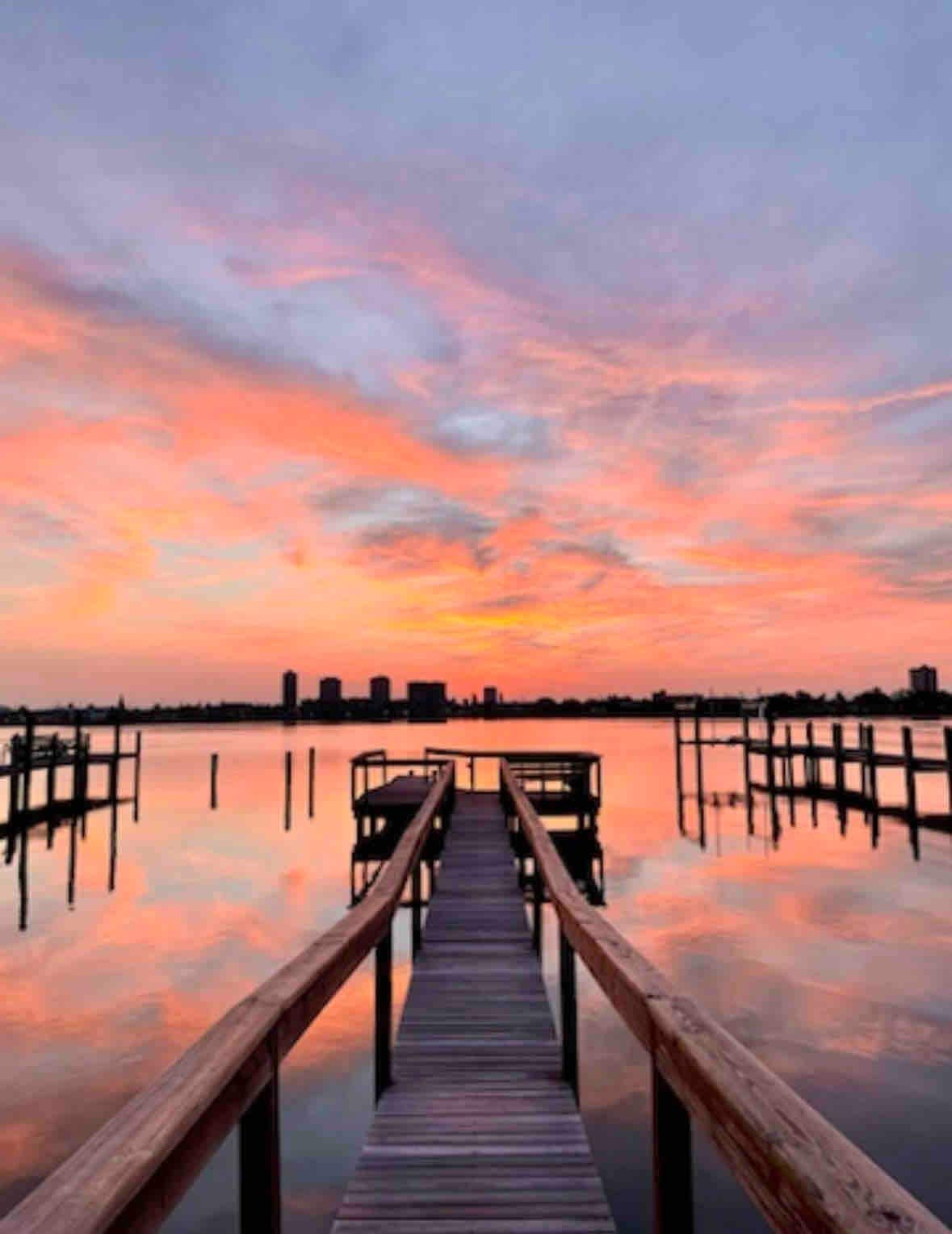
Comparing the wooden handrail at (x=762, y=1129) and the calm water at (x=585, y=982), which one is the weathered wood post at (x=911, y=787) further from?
the wooden handrail at (x=762, y=1129)

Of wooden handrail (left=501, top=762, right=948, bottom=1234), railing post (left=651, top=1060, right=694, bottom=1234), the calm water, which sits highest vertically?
wooden handrail (left=501, top=762, right=948, bottom=1234)

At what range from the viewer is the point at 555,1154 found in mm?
4402

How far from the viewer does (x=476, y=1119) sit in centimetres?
486

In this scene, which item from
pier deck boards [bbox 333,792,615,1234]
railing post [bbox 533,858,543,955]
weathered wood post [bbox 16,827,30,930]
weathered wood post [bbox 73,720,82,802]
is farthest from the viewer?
weathered wood post [bbox 73,720,82,802]

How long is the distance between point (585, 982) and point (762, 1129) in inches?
521

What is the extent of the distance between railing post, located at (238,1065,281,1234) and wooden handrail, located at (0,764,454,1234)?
10cm

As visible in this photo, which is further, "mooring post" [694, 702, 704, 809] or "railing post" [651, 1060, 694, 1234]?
"mooring post" [694, 702, 704, 809]

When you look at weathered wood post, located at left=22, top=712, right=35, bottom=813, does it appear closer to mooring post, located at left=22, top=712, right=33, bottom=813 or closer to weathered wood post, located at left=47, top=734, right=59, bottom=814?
mooring post, located at left=22, top=712, right=33, bottom=813

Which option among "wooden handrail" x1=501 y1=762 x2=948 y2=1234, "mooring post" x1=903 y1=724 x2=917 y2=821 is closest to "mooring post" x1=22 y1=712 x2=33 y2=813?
"wooden handrail" x1=501 y1=762 x2=948 y2=1234

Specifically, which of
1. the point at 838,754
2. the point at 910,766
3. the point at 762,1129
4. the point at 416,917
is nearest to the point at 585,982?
the point at 416,917

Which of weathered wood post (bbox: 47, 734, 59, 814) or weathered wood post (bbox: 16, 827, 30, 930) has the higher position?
weathered wood post (bbox: 47, 734, 59, 814)

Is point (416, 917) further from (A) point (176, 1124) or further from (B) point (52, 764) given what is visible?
(B) point (52, 764)

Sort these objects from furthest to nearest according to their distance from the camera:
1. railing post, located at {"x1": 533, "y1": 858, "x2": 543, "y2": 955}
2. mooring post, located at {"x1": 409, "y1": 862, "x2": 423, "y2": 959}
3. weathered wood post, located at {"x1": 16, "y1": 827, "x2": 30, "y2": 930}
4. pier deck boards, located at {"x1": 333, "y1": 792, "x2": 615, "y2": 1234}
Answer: weathered wood post, located at {"x1": 16, "y1": 827, "x2": 30, "y2": 930}
mooring post, located at {"x1": 409, "y1": 862, "x2": 423, "y2": 959}
railing post, located at {"x1": 533, "y1": 858, "x2": 543, "y2": 955}
pier deck boards, located at {"x1": 333, "y1": 792, "x2": 615, "y2": 1234}

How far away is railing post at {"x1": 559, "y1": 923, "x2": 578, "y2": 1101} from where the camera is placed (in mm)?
5344
